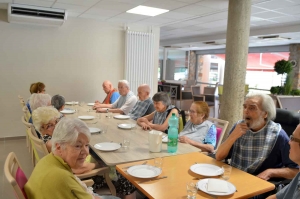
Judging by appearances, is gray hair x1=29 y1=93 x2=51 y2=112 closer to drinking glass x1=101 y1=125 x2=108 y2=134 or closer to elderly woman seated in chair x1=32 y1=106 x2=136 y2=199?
drinking glass x1=101 y1=125 x2=108 y2=134

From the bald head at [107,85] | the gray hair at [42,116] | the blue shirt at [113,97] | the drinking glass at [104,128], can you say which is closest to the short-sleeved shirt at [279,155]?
the drinking glass at [104,128]

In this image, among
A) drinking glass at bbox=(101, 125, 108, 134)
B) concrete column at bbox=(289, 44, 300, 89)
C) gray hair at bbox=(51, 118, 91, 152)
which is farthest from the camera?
concrete column at bbox=(289, 44, 300, 89)

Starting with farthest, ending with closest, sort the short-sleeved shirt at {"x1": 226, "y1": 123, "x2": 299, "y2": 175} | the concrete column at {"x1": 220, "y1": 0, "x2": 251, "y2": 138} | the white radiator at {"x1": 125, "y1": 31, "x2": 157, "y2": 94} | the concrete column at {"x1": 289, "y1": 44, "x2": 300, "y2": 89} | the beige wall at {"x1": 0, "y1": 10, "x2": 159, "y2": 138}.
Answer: the concrete column at {"x1": 289, "y1": 44, "x2": 300, "y2": 89}
the white radiator at {"x1": 125, "y1": 31, "x2": 157, "y2": 94}
the beige wall at {"x1": 0, "y1": 10, "x2": 159, "y2": 138}
the concrete column at {"x1": 220, "y1": 0, "x2": 251, "y2": 138}
the short-sleeved shirt at {"x1": 226, "y1": 123, "x2": 299, "y2": 175}

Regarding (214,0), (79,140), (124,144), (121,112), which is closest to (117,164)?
(124,144)

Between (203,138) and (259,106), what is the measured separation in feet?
2.36

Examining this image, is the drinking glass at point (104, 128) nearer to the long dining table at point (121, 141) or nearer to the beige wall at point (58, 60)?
the long dining table at point (121, 141)

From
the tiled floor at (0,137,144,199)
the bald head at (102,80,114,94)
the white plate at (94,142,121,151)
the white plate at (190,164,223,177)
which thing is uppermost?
the bald head at (102,80,114,94)

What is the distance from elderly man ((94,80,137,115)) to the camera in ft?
13.9

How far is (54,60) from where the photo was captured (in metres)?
5.18

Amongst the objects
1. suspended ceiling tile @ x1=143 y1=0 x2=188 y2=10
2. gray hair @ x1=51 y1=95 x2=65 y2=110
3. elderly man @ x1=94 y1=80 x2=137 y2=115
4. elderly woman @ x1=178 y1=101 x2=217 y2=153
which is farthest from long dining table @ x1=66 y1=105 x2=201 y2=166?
suspended ceiling tile @ x1=143 y1=0 x2=188 y2=10

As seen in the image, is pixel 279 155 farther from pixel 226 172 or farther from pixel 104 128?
pixel 104 128

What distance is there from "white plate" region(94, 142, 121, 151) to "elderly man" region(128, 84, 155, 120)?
1492mm

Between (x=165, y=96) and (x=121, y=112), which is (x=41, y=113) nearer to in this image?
(x=165, y=96)

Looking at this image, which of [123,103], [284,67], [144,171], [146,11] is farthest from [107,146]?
[284,67]
